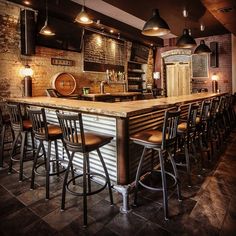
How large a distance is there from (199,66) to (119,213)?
785 centimetres

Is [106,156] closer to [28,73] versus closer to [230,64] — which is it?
[28,73]

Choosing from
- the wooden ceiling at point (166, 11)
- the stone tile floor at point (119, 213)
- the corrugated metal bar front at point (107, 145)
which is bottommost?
the stone tile floor at point (119, 213)

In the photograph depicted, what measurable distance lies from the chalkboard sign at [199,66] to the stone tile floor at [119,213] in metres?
6.53

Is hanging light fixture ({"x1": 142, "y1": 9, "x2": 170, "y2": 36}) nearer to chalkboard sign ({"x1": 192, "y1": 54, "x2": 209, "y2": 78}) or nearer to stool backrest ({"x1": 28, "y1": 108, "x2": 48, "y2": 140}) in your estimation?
stool backrest ({"x1": 28, "y1": 108, "x2": 48, "y2": 140})

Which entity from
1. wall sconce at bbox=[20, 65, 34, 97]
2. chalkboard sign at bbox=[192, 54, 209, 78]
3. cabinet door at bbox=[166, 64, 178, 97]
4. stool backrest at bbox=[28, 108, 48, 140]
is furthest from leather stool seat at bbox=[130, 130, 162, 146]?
cabinet door at bbox=[166, 64, 178, 97]

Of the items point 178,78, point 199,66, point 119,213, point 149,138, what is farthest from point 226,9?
point 178,78

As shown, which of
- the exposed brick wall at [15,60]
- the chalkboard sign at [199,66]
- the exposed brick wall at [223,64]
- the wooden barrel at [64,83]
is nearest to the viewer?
the exposed brick wall at [15,60]

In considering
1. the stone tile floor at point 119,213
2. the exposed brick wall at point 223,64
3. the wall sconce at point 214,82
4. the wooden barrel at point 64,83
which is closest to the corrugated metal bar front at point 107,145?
the stone tile floor at point 119,213

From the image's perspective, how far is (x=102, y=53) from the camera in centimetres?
659

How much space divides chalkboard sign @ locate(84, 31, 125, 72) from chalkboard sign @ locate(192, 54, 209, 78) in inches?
125

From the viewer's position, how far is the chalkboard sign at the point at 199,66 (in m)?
8.37

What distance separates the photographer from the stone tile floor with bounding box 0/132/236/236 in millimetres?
1851

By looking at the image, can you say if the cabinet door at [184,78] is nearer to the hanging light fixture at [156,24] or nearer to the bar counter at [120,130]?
the hanging light fixture at [156,24]

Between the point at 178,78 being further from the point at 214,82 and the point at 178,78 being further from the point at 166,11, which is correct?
the point at 166,11
